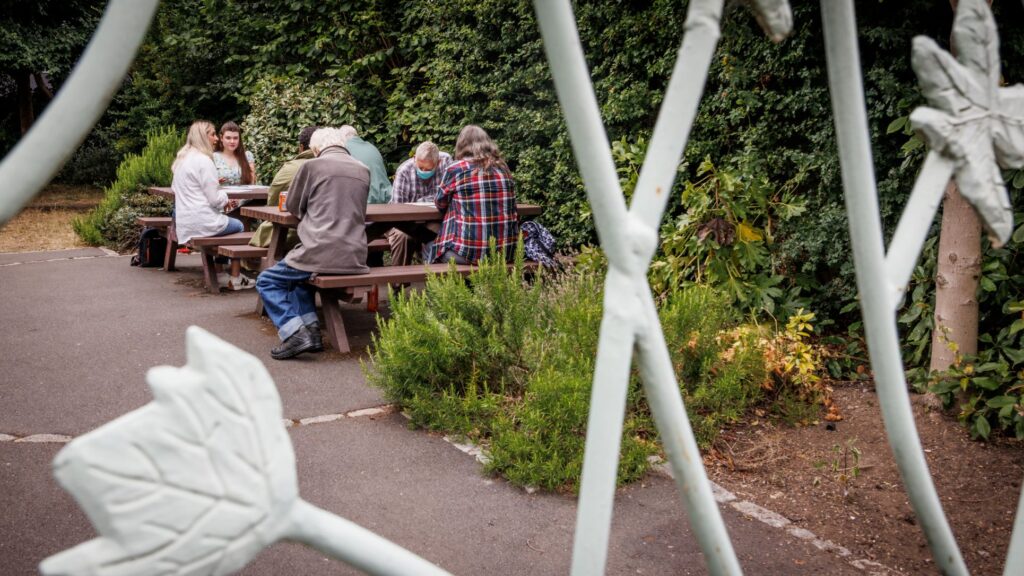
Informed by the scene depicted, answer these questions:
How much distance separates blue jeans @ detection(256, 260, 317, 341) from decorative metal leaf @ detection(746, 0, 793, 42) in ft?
16.6

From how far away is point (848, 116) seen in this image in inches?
38.4

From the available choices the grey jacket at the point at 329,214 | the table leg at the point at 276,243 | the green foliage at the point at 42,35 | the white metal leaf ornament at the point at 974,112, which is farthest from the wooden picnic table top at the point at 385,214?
the green foliage at the point at 42,35

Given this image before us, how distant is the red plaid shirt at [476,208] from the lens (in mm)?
6328

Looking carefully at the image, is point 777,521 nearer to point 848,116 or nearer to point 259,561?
point 259,561

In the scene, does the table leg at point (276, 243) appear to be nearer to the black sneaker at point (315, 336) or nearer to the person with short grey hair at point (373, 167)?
the black sneaker at point (315, 336)

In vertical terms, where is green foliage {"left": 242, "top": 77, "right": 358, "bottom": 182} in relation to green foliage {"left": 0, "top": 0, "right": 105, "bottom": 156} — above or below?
below

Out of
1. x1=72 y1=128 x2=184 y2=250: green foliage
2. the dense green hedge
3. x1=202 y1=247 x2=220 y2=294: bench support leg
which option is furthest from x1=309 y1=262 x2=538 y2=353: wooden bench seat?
x1=72 y1=128 x2=184 y2=250: green foliage

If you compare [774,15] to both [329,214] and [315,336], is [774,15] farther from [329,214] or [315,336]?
[315,336]

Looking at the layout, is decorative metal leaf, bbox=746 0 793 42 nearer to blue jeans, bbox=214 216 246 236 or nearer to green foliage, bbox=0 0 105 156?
blue jeans, bbox=214 216 246 236

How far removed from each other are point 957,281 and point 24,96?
19880mm

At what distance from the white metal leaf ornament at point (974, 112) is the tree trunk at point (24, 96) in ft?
67.3

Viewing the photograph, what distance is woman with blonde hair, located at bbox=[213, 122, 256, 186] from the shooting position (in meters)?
9.24

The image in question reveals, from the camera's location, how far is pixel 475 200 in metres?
6.32

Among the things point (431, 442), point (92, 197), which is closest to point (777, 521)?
point (431, 442)
